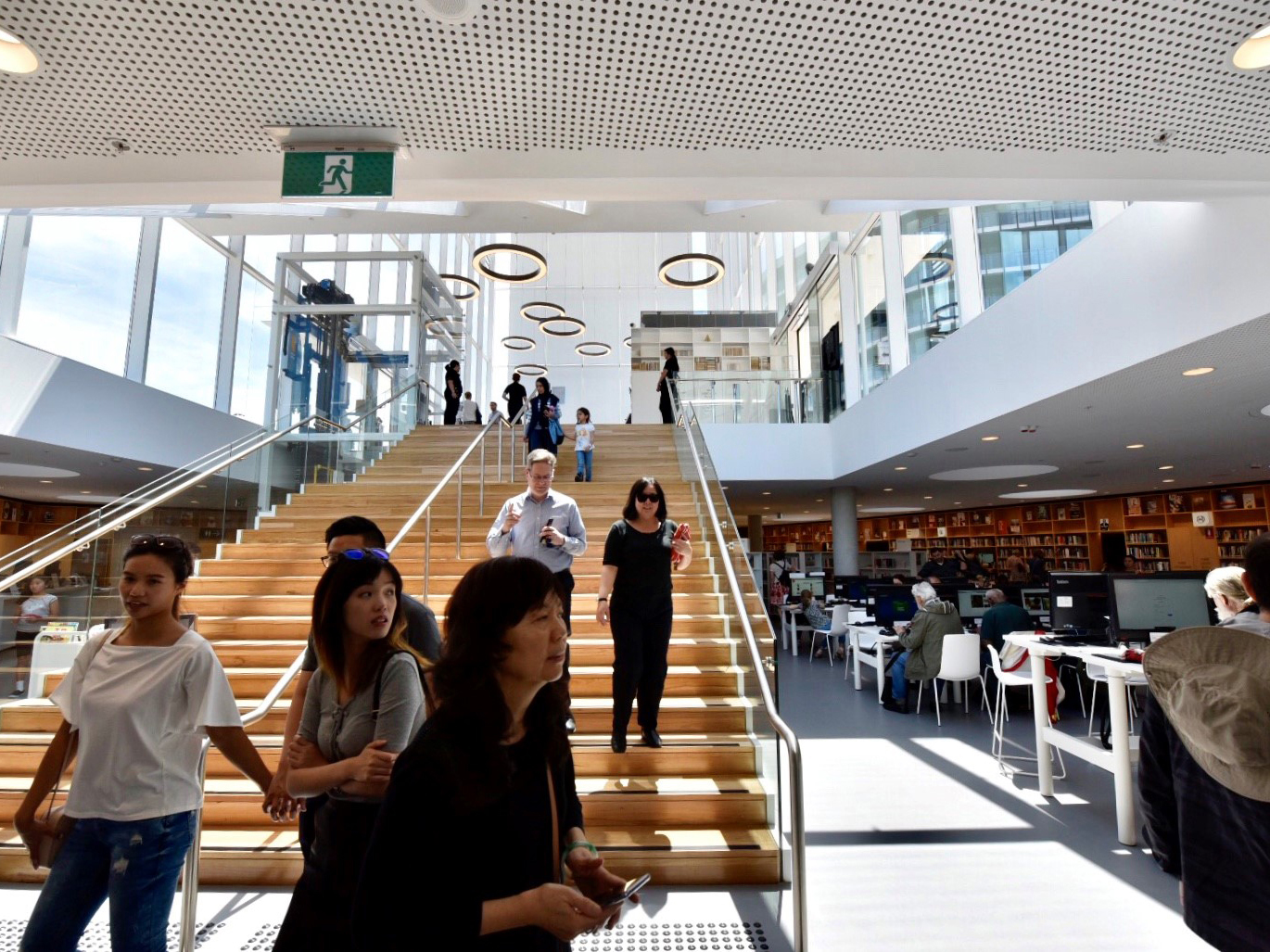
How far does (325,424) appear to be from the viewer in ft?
31.8

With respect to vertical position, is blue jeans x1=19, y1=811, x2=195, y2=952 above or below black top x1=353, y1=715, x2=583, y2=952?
below

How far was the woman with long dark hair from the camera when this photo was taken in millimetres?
897

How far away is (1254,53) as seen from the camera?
2.44m

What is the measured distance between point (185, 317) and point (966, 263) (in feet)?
45.2

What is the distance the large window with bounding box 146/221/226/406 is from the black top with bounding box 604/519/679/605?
40.0 feet

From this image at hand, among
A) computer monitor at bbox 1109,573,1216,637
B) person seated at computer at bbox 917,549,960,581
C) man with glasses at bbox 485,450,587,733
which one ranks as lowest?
computer monitor at bbox 1109,573,1216,637

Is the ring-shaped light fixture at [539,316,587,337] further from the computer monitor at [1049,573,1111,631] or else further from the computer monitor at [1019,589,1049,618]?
the computer monitor at [1049,573,1111,631]

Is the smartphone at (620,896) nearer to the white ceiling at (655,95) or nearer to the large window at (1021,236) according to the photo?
the white ceiling at (655,95)

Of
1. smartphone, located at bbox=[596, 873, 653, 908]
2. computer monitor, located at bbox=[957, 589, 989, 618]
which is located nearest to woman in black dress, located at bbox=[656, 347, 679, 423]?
computer monitor, located at bbox=[957, 589, 989, 618]

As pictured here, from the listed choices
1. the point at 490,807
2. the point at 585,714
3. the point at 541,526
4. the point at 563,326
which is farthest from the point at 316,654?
the point at 563,326

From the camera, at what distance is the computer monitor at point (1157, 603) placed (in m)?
4.92

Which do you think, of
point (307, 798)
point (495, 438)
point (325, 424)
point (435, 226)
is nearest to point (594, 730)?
point (307, 798)

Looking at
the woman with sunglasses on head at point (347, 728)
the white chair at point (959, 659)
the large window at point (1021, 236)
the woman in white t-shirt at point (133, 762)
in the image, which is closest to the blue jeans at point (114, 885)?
the woman in white t-shirt at point (133, 762)

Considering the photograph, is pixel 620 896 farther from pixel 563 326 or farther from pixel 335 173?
pixel 563 326
